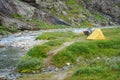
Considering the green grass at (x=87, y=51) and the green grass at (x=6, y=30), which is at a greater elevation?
the green grass at (x=87, y=51)

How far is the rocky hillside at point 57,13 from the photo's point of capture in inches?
3155

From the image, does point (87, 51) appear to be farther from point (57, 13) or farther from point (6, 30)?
point (57, 13)

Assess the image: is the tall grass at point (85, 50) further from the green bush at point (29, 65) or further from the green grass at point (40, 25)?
the green grass at point (40, 25)

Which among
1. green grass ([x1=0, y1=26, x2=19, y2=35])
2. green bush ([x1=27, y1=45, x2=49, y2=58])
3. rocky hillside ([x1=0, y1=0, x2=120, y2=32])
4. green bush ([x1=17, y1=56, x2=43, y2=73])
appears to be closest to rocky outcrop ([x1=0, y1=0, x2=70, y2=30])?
rocky hillside ([x1=0, y1=0, x2=120, y2=32])

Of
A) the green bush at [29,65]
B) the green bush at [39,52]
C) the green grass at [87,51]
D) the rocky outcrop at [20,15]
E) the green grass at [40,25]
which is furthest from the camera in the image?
the green grass at [40,25]

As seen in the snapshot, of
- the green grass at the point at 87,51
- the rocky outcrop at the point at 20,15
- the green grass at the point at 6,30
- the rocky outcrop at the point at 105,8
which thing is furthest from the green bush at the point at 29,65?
the rocky outcrop at the point at 105,8

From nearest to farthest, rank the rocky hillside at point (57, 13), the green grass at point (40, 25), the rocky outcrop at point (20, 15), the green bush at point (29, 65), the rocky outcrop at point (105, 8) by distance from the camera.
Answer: the green bush at point (29, 65), the rocky outcrop at point (20, 15), the rocky hillside at point (57, 13), the green grass at point (40, 25), the rocky outcrop at point (105, 8)

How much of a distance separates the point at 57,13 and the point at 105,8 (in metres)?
30.7

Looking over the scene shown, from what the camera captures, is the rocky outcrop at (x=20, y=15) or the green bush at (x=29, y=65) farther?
the rocky outcrop at (x=20, y=15)

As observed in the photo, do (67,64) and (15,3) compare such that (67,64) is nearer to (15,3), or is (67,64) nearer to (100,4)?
(15,3)

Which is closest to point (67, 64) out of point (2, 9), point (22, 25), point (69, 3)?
point (22, 25)

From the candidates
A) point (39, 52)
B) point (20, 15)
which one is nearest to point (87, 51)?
point (39, 52)

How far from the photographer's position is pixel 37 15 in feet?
297

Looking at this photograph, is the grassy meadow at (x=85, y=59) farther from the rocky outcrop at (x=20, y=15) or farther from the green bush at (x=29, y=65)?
the rocky outcrop at (x=20, y=15)
